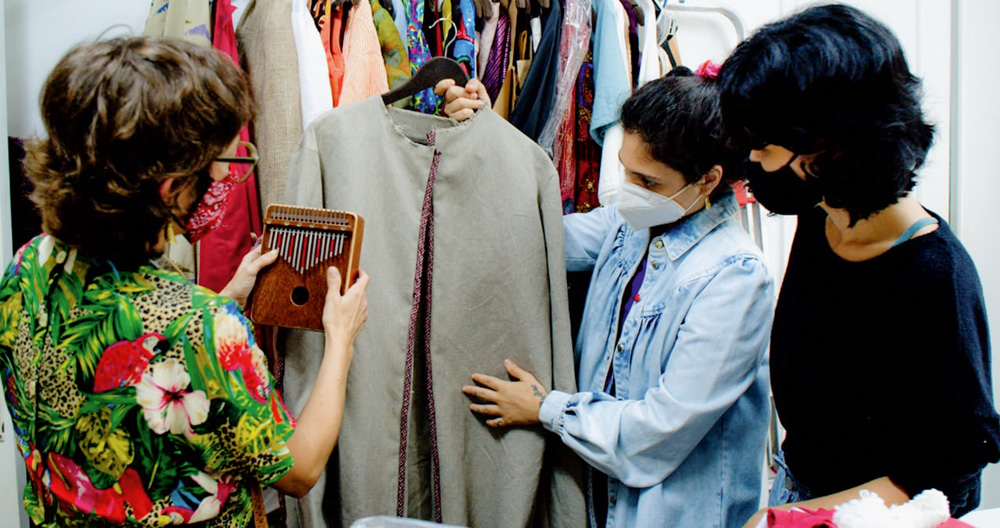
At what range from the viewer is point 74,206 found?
73 centimetres

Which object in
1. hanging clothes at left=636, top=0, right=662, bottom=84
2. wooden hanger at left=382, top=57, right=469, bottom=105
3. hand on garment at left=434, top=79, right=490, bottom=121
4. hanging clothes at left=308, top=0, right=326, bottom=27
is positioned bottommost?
hand on garment at left=434, top=79, right=490, bottom=121

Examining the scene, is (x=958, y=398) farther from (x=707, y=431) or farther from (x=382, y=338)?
(x=382, y=338)

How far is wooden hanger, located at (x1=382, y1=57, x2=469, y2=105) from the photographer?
123 centimetres

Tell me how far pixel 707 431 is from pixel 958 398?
15.2 inches

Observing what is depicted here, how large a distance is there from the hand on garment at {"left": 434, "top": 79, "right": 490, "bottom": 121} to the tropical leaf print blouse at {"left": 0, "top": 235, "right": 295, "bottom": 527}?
0.64 metres

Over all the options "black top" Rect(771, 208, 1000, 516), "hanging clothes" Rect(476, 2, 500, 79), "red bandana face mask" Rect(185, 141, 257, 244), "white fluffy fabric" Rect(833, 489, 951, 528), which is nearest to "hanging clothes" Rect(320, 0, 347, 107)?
"hanging clothes" Rect(476, 2, 500, 79)

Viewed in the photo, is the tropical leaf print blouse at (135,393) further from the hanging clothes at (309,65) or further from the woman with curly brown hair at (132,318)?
the hanging clothes at (309,65)

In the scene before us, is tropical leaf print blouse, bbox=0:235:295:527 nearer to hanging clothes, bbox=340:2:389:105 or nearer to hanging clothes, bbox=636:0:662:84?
hanging clothes, bbox=340:2:389:105

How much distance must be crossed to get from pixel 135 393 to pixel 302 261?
0.33 m

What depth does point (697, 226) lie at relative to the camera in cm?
120

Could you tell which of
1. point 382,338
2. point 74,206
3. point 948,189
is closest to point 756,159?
point 382,338

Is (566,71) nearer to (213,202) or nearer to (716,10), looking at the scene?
(716,10)

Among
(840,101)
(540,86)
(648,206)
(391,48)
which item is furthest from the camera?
(540,86)

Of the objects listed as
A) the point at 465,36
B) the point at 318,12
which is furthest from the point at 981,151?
the point at 318,12
